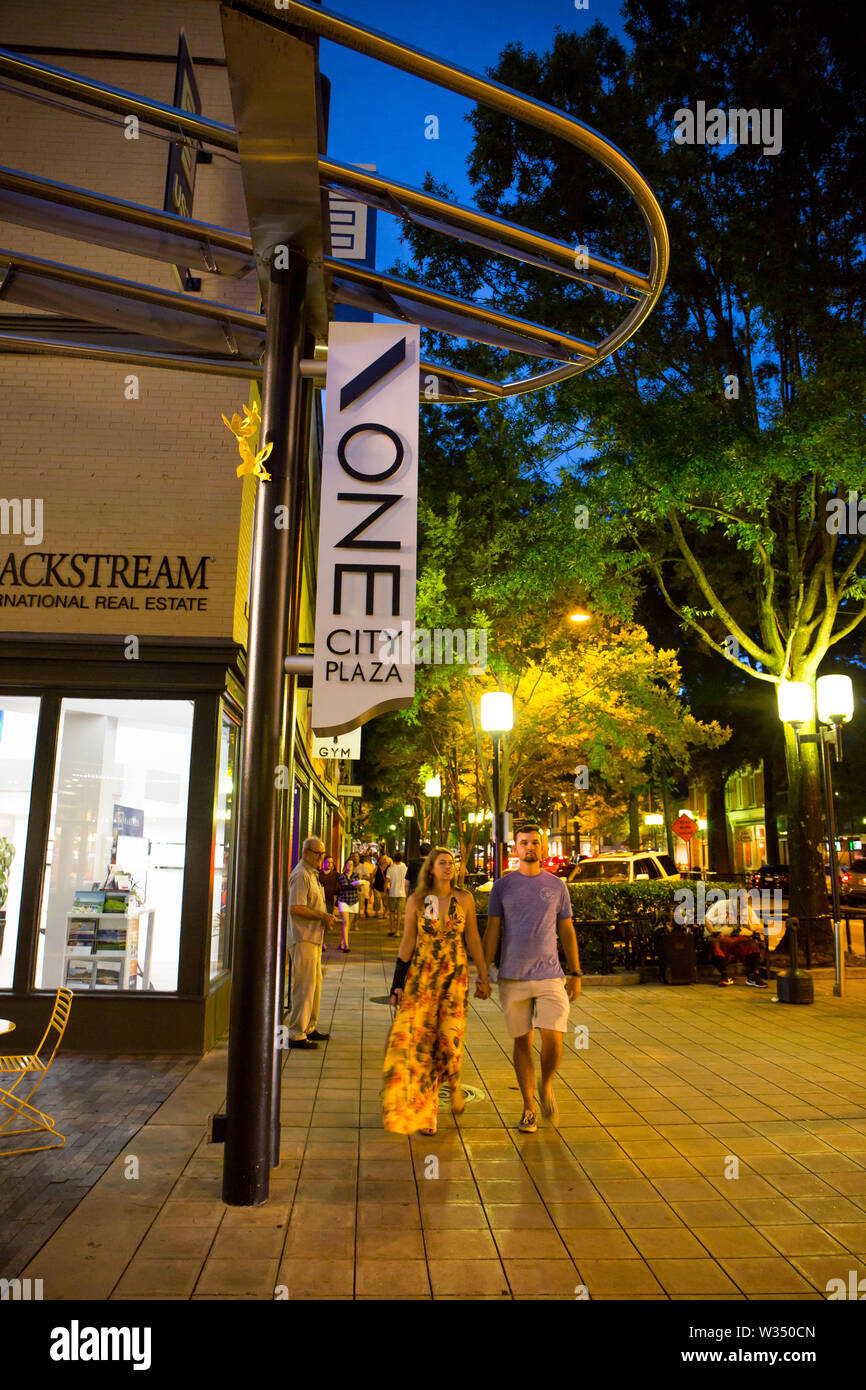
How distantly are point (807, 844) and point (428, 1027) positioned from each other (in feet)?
35.6

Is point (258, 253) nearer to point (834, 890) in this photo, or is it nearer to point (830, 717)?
point (830, 717)

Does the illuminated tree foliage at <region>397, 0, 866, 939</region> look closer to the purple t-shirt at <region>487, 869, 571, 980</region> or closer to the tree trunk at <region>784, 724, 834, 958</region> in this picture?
the tree trunk at <region>784, 724, 834, 958</region>

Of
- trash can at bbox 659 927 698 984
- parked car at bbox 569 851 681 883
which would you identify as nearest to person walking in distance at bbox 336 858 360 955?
parked car at bbox 569 851 681 883

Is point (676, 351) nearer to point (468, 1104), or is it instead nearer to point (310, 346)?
point (310, 346)

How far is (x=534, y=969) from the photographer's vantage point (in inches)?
245

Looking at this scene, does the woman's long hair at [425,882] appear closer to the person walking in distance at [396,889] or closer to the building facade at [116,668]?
the building facade at [116,668]

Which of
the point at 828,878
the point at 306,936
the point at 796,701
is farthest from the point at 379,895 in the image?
the point at 306,936

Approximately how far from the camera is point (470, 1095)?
23.4 feet

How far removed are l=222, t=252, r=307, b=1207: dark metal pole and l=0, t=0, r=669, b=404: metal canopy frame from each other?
278 mm

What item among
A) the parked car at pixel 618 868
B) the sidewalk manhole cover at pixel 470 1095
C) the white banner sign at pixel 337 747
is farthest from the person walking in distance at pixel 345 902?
the sidewalk manhole cover at pixel 470 1095

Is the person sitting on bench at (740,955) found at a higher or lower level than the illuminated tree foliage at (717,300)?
lower

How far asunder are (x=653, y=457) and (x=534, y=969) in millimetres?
9298

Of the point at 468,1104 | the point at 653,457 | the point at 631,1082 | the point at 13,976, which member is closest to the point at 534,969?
the point at 468,1104

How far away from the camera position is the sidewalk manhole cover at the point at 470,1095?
23.0ft
